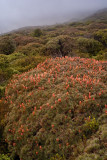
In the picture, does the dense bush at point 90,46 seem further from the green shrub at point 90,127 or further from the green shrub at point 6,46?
the green shrub at point 90,127

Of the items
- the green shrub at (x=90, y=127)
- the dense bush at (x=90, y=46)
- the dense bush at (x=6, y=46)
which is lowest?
the green shrub at (x=90, y=127)

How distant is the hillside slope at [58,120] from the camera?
372 centimetres

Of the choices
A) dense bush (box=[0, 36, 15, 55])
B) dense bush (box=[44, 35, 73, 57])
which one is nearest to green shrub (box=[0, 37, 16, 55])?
dense bush (box=[0, 36, 15, 55])

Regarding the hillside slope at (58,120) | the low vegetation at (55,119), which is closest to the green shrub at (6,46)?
the low vegetation at (55,119)

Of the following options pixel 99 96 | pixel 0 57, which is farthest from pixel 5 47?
pixel 99 96

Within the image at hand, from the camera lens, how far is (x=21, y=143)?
14.6 feet

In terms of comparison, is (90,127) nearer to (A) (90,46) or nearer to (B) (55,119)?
(B) (55,119)

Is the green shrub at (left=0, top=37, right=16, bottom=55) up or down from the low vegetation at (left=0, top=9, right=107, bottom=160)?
up

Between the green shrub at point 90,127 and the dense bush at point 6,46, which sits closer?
the green shrub at point 90,127

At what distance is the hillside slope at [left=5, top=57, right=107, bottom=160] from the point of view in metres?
3.72

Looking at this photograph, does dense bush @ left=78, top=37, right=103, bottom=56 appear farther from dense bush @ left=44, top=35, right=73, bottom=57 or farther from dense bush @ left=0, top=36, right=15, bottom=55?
dense bush @ left=0, top=36, right=15, bottom=55

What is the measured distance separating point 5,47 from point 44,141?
Answer: 19.9 meters

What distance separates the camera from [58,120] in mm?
4379

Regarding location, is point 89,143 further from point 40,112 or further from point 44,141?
point 40,112
